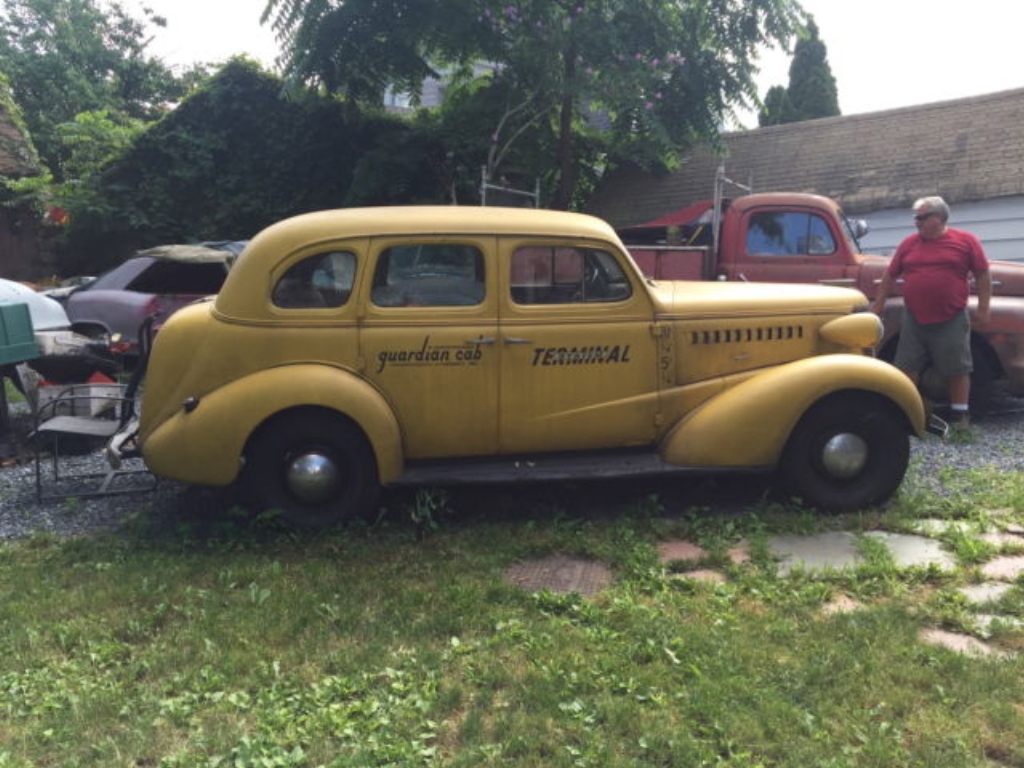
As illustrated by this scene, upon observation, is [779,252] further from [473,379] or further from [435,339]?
[435,339]

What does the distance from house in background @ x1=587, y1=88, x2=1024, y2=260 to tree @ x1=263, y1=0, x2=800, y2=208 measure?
4.89 feet

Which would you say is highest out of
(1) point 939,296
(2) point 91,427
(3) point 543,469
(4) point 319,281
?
(4) point 319,281

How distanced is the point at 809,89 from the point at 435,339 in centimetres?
2160

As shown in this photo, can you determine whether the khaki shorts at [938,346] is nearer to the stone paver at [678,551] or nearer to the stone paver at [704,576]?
the stone paver at [678,551]

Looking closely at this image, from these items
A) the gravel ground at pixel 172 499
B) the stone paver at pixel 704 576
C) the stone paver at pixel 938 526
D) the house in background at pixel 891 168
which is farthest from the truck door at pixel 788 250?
the house in background at pixel 891 168

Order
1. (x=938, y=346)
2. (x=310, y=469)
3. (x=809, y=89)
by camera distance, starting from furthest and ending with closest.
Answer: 1. (x=809, y=89)
2. (x=938, y=346)
3. (x=310, y=469)

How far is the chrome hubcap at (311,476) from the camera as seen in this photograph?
4520 mm

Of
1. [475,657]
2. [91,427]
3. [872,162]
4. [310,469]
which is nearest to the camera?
[475,657]

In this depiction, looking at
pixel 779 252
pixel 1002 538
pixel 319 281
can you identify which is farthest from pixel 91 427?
pixel 779 252

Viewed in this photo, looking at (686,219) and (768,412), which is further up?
(686,219)

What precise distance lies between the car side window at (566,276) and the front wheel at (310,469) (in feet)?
4.29

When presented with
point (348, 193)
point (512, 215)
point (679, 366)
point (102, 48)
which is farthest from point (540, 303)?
point (102, 48)

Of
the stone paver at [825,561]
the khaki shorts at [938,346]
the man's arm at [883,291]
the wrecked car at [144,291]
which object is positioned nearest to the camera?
the stone paver at [825,561]

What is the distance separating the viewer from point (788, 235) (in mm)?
7852
